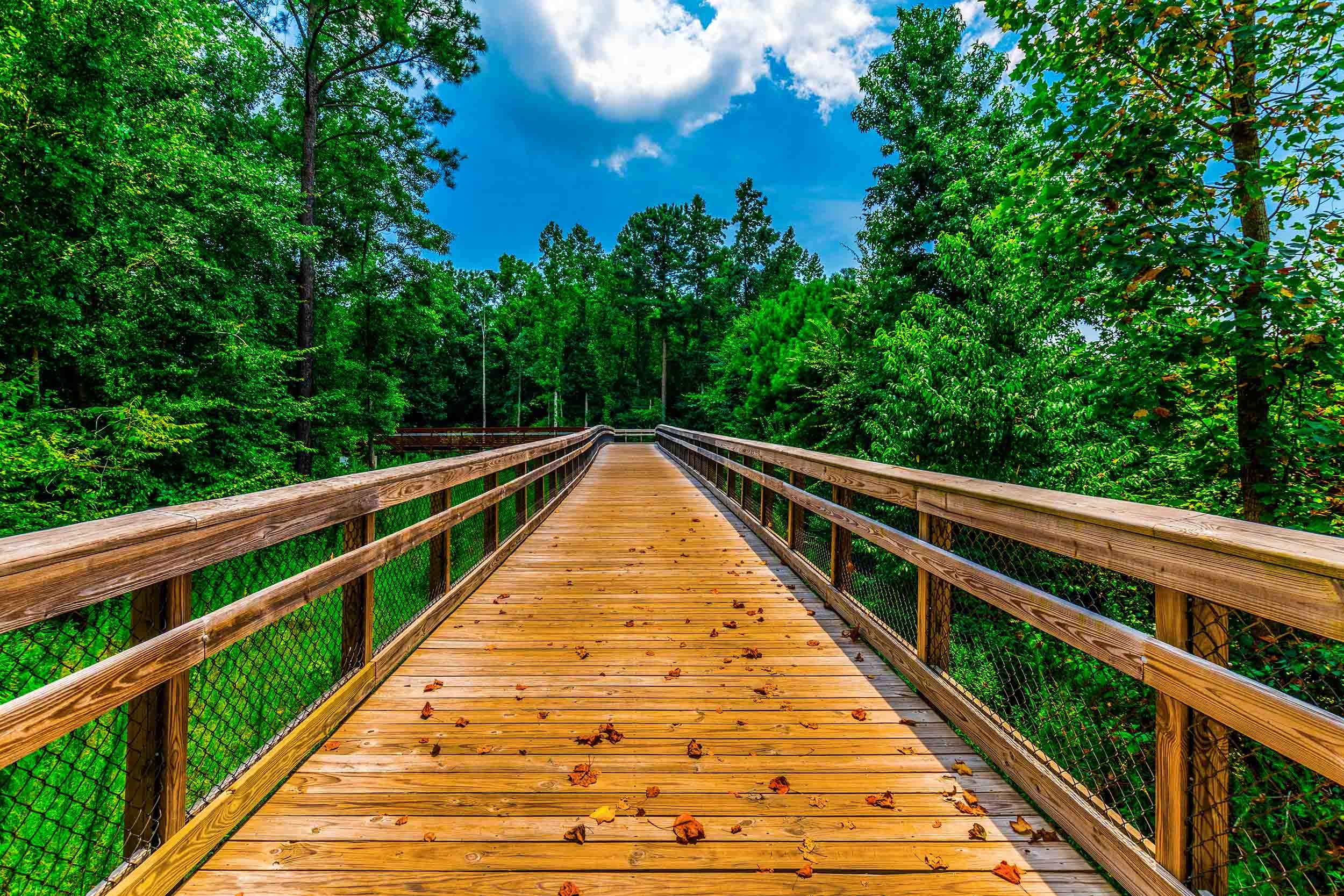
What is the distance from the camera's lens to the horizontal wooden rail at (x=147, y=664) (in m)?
1.24

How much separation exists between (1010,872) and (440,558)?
3.46 m

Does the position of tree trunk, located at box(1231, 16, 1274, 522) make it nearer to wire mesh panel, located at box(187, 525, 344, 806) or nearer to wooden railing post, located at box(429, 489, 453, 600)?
wooden railing post, located at box(429, 489, 453, 600)

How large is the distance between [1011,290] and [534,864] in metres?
11.0

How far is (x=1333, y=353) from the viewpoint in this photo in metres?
4.16

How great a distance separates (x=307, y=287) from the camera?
45.3 feet

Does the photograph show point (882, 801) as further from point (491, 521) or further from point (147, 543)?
point (491, 521)

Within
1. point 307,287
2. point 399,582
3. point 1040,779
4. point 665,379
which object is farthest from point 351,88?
point 665,379

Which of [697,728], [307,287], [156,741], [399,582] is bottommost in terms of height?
[399,582]

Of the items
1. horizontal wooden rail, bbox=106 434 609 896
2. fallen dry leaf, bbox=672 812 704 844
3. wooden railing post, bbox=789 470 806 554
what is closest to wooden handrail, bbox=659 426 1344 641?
fallen dry leaf, bbox=672 812 704 844

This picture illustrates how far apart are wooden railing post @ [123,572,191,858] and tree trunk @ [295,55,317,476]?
13731 mm

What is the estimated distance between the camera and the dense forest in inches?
182

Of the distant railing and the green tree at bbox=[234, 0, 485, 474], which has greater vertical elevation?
the green tree at bbox=[234, 0, 485, 474]

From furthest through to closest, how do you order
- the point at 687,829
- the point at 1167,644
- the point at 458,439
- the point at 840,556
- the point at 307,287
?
the point at 458,439, the point at 307,287, the point at 840,556, the point at 687,829, the point at 1167,644

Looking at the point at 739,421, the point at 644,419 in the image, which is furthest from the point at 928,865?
the point at 644,419
